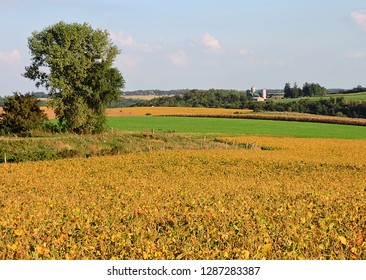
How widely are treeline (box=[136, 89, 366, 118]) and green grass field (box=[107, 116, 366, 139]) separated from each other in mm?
29205

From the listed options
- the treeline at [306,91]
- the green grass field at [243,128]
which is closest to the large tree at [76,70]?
the green grass field at [243,128]

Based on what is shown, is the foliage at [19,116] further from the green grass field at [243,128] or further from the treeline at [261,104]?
the treeline at [261,104]

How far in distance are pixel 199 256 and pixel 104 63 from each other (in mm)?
58578

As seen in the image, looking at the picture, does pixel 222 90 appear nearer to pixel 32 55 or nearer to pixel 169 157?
pixel 32 55

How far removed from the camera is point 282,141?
60.7m

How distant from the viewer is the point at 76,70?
61.8 metres

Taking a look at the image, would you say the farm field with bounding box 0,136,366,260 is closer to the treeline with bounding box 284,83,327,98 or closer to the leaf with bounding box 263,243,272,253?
the leaf with bounding box 263,243,272,253

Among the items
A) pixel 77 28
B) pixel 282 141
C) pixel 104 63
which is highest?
pixel 77 28

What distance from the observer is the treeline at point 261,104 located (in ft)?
394

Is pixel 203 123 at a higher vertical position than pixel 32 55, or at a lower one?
lower

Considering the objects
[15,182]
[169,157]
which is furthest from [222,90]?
[15,182]

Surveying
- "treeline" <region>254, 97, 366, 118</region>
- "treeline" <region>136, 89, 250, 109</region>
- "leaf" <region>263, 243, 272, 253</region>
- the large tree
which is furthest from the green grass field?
"leaf" <region>263, 243, 272, 253</region>

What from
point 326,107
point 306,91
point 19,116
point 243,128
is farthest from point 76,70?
point 306,91

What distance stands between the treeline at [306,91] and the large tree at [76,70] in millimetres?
126125
